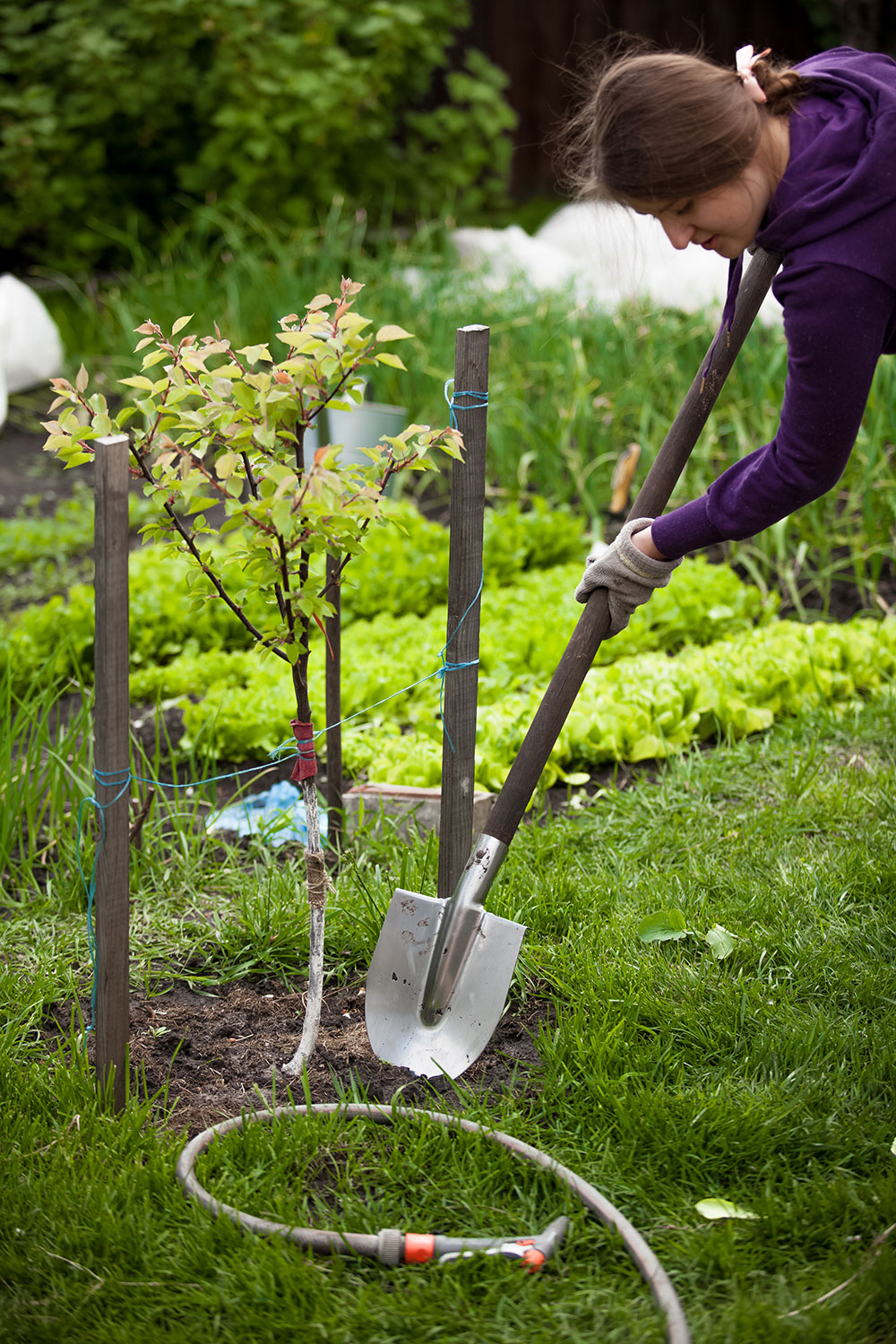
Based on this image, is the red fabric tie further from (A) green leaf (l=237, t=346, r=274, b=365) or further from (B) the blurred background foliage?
(B) the blurred background foliage

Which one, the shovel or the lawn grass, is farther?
the shovel

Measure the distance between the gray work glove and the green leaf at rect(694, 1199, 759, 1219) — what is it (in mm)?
953

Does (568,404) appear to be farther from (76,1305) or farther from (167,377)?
(76,1305)

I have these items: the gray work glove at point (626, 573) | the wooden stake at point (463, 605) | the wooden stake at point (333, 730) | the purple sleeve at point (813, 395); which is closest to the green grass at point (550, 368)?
the wooden stake at point (333, 730)

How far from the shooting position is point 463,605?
6.93 ft

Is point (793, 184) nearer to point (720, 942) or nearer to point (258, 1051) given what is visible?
point (720, 942)

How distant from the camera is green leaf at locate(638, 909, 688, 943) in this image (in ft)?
7.48

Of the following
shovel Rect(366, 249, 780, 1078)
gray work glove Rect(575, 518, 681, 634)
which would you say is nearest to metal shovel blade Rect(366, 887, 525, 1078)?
shovel Rect(366, 249, 780, 1078)

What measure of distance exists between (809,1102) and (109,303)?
5835 mm

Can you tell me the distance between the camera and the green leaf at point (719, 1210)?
5.49 feet

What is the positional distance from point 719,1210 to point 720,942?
652mm

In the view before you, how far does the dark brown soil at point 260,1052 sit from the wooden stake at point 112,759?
16 cm

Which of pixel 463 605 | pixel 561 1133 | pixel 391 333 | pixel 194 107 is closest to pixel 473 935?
pixel 561 1133

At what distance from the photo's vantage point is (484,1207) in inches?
67.7
